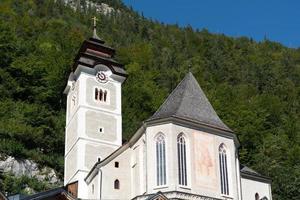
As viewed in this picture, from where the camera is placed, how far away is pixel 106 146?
39750 millimetres

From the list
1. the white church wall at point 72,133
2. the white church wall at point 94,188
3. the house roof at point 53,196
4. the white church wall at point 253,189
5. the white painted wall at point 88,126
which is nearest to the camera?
the house roof at point 53,196

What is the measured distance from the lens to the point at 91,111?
133 feet

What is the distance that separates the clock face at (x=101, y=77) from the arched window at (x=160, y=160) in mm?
11125

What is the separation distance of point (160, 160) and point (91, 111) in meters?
10.3

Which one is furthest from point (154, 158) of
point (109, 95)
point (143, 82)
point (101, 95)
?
point (143, 82)

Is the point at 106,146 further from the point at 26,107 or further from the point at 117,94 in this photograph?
the point at 26,107

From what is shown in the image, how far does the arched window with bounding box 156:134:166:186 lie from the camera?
3091cm

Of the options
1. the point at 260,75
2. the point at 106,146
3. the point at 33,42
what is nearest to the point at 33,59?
the point at 33,42

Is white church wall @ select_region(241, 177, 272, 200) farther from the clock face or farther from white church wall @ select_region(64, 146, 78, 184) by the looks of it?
the clock face

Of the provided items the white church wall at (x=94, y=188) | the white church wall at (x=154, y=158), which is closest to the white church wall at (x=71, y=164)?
the white church wall at (x=94, y=188)

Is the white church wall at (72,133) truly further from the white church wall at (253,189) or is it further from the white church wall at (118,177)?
the white church wall at (253,189)

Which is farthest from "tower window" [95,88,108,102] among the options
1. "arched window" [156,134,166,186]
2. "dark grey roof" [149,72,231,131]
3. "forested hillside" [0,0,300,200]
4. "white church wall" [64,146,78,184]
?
"arched window" [156,134,166,186]

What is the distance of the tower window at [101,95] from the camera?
41.3 metres

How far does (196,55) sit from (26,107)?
4714 cm
